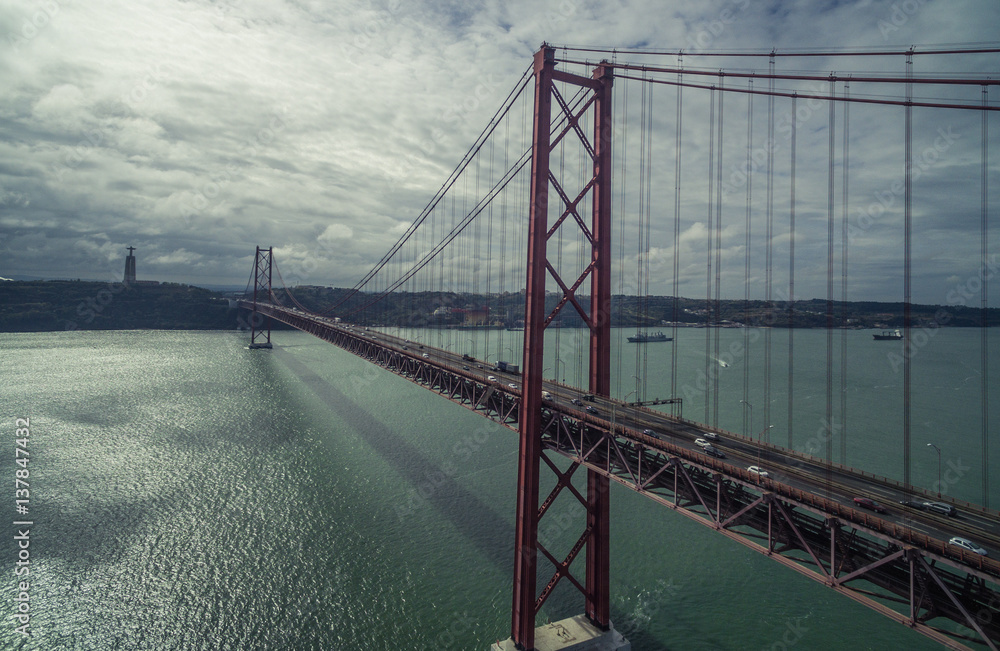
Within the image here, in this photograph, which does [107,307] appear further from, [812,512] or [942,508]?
[942,508]

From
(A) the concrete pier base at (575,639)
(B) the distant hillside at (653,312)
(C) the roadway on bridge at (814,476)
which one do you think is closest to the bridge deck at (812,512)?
(C) the roadway on bridge at (814,476)

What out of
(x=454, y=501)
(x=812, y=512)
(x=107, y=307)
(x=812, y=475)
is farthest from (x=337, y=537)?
(x=107, y=307)

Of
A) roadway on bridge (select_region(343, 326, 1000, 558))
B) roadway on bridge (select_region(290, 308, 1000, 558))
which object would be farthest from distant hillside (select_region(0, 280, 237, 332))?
roadway on bridge (select_region(343, 326, 1000, 558))

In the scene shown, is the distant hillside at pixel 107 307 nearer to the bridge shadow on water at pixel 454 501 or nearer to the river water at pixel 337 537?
the river water at pixel 337 537

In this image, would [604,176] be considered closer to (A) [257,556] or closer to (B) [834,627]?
(B) [834,627]

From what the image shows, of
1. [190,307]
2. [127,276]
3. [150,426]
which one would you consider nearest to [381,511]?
[150,426]

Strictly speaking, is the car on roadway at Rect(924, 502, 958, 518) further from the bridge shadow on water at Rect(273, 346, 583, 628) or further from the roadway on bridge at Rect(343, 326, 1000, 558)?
the bridge shadow on water at Rect(273, 346, 583, 628)
